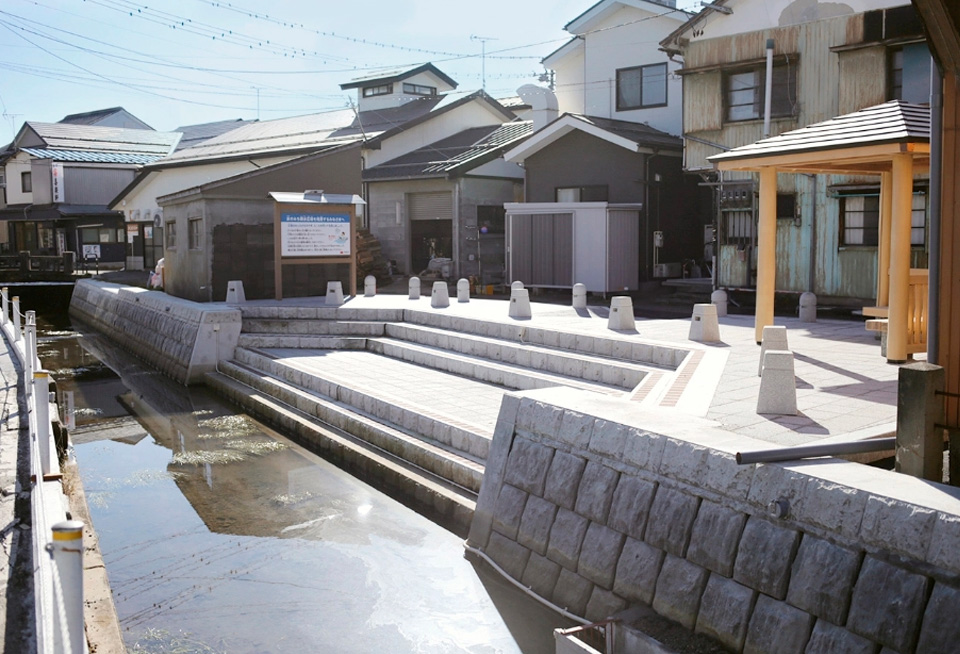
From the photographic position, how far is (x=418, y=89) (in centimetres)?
3406

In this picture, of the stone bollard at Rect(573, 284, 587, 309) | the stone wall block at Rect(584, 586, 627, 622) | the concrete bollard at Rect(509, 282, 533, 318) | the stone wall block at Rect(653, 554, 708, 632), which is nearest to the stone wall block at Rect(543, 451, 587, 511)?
the stone wall block at Rect(584, 586, 627, 622)

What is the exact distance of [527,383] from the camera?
12156mm

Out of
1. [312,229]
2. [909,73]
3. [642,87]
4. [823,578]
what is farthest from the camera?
[642,87]

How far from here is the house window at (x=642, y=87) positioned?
1029 inches

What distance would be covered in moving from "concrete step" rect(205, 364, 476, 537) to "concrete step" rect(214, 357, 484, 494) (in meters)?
0.07

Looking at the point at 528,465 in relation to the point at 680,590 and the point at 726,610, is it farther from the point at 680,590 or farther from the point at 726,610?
the point at 726,610

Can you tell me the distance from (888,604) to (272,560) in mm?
5818

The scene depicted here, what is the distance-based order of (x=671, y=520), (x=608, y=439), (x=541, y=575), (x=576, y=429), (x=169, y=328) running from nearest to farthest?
(x=671, y=520) → (x=608, y=439) → (x=576, y=429) → (x=541, y=575) → (x=169, y=328)

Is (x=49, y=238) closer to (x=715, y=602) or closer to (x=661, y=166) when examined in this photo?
(x=661, y=166)

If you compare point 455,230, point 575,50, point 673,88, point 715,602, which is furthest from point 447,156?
point 715,602

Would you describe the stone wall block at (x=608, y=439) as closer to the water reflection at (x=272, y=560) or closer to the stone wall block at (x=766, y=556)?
the stone wall block at (x=766, y=556)

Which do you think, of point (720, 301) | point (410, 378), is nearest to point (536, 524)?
point (410, 378)

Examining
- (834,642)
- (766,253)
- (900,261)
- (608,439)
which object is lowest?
(834,642)

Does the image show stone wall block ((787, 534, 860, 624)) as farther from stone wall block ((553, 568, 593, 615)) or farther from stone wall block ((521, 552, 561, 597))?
stone wall block ((521, 552, 561, 597))
